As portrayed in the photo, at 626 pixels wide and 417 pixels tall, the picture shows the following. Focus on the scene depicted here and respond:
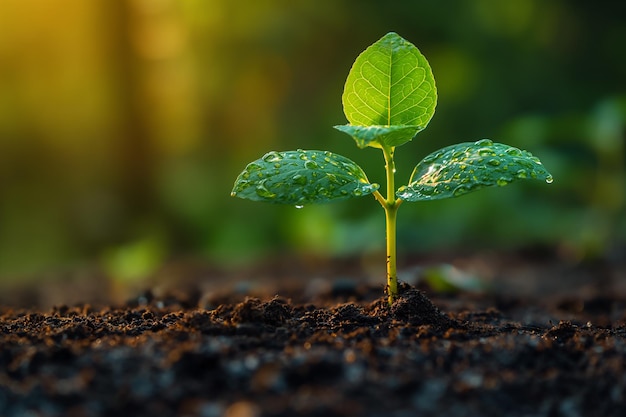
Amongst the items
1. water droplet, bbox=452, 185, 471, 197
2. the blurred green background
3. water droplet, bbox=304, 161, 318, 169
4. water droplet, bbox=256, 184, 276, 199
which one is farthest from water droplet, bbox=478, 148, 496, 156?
the blurred green background

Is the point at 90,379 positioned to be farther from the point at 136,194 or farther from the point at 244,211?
the point at 136,194

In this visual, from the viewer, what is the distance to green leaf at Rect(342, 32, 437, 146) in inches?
62.8

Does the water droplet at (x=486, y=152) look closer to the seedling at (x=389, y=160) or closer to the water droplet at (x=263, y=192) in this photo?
the seedling at (x=389, y=160)

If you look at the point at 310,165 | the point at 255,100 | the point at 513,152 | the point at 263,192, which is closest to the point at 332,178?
the point at 310,165

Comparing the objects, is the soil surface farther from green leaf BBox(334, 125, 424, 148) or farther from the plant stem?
green leaf BBox(334, 125, 424, 148)

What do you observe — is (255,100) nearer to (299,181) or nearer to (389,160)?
(389,160)

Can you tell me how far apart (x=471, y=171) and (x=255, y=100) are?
20.9 ft

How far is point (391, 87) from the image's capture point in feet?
5.33

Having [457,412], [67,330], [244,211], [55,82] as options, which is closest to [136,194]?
[244,211]

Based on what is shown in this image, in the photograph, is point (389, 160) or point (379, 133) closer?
point (379, 133)

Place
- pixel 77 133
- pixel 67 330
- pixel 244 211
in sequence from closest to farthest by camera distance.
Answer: pixel 67 330 < pixel 244 211 < pixel 77 133

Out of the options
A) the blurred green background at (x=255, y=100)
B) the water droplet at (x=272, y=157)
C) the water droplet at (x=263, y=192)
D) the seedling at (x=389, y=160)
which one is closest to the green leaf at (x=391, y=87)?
the seedling at (x=389, y=160)

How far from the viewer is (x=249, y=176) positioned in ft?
4.88

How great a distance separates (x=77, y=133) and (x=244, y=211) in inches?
114
